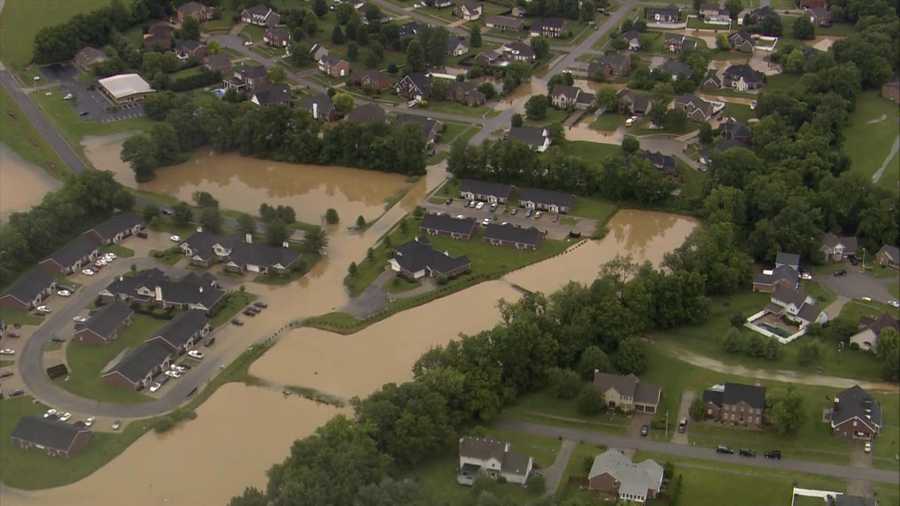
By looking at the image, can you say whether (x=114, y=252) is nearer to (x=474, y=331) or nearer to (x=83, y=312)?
(x=83, y=312)

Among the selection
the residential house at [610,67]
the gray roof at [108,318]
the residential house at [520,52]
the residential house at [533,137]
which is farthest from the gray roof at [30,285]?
the residential house at [610,67]

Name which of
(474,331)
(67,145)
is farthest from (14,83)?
(474,331)

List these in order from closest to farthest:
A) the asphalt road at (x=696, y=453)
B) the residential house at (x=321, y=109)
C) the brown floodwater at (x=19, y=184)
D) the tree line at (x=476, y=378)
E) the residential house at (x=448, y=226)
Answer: the tree line at (x=476, y=378) < the asphalt road at (x=696, y=453) < the residential house at (x=448, y=226) < the brown floodwater at (x=19, y=184) < the residential house at (x=321, y=109)

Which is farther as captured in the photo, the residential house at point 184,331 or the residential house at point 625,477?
the residential house at point 184,331

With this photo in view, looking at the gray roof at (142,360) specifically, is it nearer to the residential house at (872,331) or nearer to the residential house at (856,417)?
the residential house at (856,417)

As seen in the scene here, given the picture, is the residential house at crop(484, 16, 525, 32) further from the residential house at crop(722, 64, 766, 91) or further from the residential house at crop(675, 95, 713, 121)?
the residential house at crop(675, 95, 713, 121)

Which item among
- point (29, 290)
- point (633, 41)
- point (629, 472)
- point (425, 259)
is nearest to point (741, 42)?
point (633, 41)
